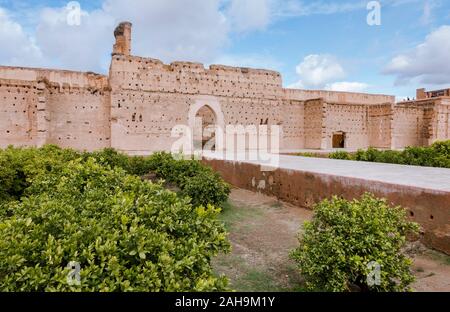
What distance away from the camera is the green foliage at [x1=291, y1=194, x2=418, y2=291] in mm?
2932

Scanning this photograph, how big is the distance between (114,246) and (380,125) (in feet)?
82.6

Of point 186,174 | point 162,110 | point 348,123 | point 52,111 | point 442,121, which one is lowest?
point 186,174

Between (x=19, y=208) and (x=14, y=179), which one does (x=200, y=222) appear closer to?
(x=19, y=208)

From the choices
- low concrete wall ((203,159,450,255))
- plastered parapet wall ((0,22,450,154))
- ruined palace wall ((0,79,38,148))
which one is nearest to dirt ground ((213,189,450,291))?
low concrete wall ((203,159,450,255))

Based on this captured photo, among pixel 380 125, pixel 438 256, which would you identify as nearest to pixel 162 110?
pixel 380 125

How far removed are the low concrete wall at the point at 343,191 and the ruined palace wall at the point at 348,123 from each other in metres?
15.4

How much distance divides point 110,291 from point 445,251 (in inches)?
153

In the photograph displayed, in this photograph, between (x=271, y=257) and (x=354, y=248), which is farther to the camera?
(x=271, y=257)

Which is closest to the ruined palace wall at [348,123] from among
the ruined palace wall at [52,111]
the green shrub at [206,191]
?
the ruined palace wall at [52,111]

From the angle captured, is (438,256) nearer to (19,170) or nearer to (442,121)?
(19,170)

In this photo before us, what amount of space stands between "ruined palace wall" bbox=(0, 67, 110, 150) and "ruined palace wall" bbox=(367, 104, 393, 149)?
18365 mm

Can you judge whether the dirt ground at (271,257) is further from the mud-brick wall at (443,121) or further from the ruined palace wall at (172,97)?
the mud-brick wall at (443,121)

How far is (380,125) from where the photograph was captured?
2420 centimetres

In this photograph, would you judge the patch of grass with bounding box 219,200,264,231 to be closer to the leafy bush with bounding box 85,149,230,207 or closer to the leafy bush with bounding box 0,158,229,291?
the leafy bush with bounding box 85,149,230,207
